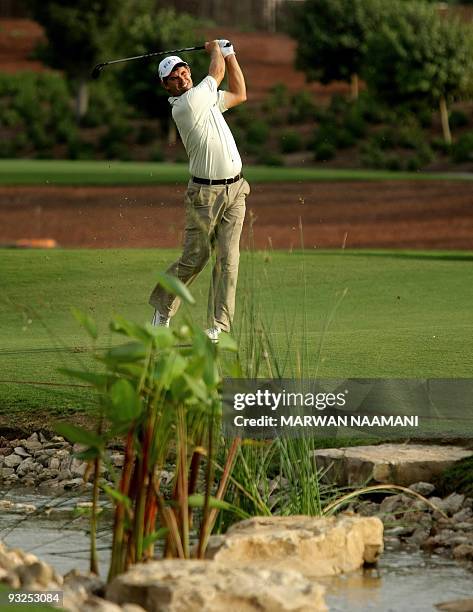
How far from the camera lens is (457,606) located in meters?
5.99

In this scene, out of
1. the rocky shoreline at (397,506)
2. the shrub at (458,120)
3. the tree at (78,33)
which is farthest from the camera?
the tree at (78,33)

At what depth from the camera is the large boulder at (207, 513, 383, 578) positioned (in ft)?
19.7

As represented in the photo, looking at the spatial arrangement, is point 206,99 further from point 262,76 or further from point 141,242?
point 262,76

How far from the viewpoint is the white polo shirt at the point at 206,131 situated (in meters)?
9.91

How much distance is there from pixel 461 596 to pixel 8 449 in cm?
362

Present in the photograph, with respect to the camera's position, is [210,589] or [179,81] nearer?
[210,589]

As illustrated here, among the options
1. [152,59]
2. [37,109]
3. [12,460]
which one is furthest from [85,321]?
[37,109]

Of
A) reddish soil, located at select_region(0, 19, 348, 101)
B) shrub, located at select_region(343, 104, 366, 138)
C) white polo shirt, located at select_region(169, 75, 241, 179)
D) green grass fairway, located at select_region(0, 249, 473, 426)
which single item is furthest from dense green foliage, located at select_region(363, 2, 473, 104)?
white polo shirt, located at select_region(169, 75, 241, 179)

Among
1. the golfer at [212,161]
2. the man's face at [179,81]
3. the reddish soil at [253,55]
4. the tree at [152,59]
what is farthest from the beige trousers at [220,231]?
the reddish soil at [253,55]

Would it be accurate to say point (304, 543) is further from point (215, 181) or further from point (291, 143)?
point (291, 143)

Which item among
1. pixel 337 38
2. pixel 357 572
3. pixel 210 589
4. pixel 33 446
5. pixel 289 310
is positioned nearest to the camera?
pixel 210 589

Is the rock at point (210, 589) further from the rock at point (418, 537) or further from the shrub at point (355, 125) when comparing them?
the shrub at point (355, 125)

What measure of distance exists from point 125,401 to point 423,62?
38574 mm

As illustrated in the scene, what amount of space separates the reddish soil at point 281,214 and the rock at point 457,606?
18828 mm
